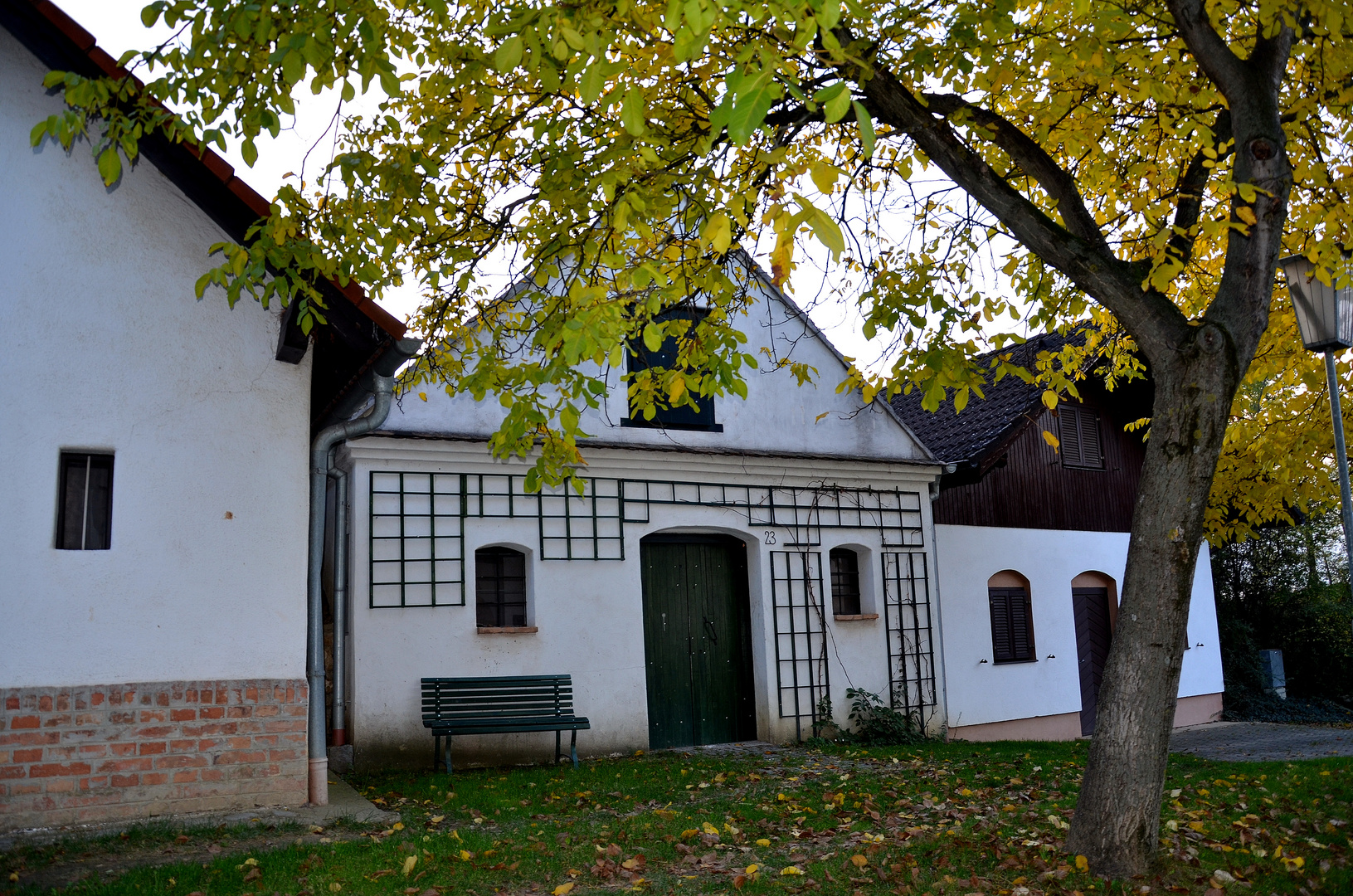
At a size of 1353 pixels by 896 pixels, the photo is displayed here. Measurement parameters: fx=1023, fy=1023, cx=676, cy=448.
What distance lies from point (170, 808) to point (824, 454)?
26.7ft

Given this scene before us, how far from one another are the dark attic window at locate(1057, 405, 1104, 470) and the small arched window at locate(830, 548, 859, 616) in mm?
4588

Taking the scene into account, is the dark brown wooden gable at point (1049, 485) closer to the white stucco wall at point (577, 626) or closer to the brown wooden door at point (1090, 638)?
the brown wooden door at point (1090, 638)

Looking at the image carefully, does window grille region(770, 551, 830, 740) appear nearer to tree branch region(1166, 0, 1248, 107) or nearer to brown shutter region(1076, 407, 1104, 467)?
brown shutter region(1076, 407, 1104, 467)

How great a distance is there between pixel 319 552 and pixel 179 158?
2615 mm

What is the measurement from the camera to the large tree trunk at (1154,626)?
4.98 metres

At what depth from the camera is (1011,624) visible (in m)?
14.3

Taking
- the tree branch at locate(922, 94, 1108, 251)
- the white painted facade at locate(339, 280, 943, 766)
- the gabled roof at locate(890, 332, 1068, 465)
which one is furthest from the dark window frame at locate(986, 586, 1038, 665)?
the tree branch at locate(922, 94, 1108, 251)

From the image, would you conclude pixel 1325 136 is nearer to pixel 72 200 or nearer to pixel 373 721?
pixel 72 200

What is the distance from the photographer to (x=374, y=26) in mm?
4746

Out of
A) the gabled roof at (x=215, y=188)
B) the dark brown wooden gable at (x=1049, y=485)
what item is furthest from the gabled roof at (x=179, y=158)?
the dark brown wooden gable at (x=1049, y=485)

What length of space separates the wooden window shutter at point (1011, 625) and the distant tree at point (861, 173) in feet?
24.7

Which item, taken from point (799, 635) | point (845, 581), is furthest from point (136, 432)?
point (845, 581)

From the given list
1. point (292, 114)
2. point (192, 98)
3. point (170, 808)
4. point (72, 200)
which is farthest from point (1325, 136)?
point (170, 808)

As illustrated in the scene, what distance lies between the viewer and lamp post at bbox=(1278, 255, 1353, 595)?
21.5ft
